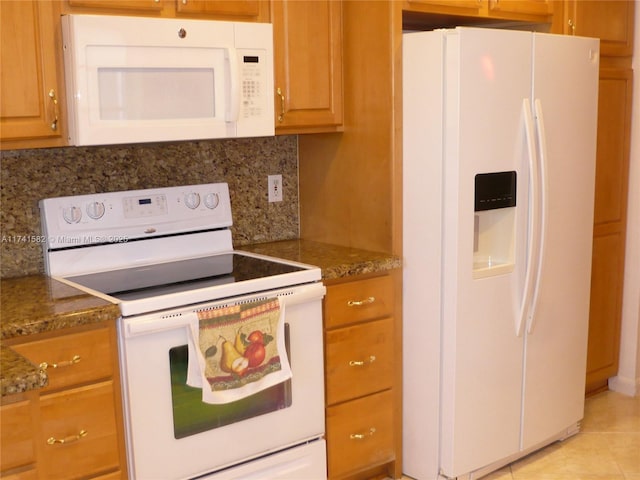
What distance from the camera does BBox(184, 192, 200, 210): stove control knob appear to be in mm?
2922

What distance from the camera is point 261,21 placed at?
8.93ft

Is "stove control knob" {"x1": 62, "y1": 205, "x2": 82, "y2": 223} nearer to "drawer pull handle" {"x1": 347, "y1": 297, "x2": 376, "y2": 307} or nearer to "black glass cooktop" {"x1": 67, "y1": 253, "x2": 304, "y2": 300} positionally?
"black glass cooktop" {"x1": 67, "y1": 253, "x2": 304, "y2": 300}

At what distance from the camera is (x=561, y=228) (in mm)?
3076

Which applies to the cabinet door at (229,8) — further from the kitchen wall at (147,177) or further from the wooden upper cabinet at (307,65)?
the kitchen wall at (147,177)

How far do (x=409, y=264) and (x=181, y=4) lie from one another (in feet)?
3.96

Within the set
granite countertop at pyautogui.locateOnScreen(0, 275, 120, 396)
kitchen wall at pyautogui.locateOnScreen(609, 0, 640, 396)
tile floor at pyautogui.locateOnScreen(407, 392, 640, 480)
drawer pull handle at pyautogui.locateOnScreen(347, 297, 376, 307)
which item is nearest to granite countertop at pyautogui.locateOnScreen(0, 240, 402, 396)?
granite countertop at pyautogui.locateOnScreen(0, 275, 120, 396)

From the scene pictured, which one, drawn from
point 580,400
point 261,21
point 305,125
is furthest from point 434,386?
point 261,21

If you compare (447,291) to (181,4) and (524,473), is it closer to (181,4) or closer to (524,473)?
(524,473)

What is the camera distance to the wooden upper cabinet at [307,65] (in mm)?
2793

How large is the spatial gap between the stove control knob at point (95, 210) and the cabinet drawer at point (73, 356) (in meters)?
0.62

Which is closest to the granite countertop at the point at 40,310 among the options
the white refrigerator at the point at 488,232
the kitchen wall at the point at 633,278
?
the white refrigerator at the point at 488,232

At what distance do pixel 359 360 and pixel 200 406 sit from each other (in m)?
0.67

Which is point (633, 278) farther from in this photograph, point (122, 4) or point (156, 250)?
point (122, 4)

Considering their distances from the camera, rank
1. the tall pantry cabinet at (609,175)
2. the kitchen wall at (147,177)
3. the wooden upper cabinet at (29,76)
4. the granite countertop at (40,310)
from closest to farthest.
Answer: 1. the granite countertop at (40,310)
2. the wooden upper cabinet at (29,76)
3. the kitchen wall at (147,177)
4. the tall pantry cabinet at (609,175)
